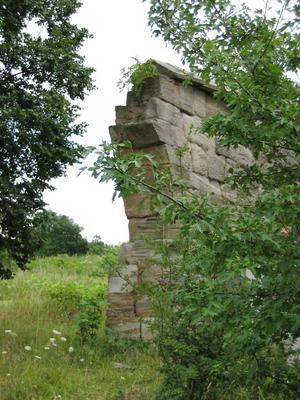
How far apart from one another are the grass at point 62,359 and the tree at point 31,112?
0.76m

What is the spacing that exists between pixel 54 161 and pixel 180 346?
3.81m

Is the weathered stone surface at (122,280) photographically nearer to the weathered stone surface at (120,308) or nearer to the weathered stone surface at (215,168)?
the weathered stone surface at (120,308)

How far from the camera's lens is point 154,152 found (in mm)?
4895

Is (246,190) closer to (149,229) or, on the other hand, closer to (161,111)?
(149,229)

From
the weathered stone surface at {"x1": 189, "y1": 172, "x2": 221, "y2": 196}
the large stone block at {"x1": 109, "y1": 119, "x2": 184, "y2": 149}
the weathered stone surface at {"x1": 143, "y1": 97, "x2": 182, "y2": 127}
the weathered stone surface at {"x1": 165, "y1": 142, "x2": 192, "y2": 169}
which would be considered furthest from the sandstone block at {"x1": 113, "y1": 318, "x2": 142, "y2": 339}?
the weathered stone surface at {"x1": 143, "y1": 97, "x2": 182, "y2": 127}

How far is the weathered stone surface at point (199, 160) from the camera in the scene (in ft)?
17.1

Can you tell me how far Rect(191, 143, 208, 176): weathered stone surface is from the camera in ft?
17.1

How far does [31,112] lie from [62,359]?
285cm

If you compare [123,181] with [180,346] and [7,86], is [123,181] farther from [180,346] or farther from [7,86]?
[7,86]

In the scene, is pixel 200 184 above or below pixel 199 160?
below

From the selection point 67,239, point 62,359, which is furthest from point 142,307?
point 67,239

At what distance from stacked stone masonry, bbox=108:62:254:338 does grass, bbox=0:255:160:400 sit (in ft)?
1.15

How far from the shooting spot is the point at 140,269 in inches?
187

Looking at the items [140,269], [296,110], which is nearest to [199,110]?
[140,269]
